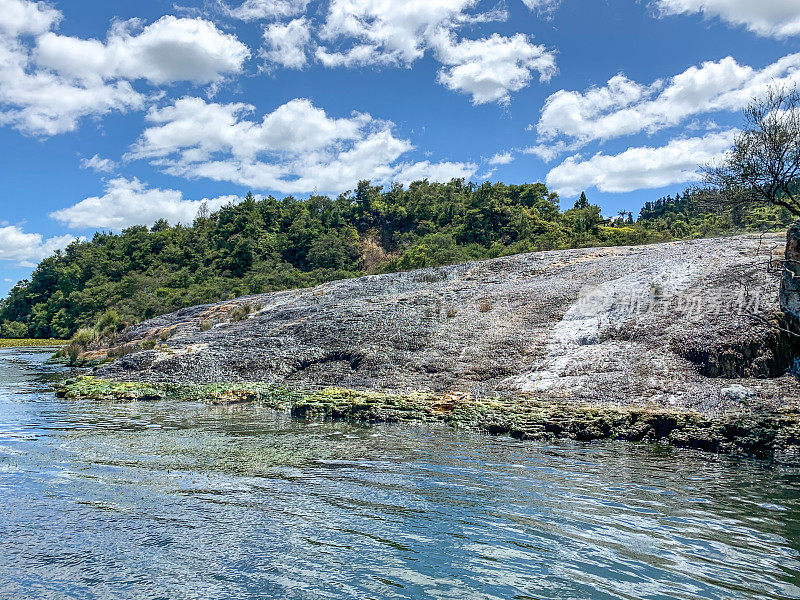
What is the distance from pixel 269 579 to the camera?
231 inches

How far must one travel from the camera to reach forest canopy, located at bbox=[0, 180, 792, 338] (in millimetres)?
66750

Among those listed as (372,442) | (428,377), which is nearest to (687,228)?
(428,377)

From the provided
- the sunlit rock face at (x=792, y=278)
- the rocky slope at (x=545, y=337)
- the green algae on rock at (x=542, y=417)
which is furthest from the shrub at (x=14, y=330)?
the sunlit rock face at (x=792, y=278)

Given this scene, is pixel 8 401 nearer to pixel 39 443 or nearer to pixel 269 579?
pixel 39 443

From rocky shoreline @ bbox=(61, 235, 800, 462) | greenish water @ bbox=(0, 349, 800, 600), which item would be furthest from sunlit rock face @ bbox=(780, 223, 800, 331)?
greenish water @ bbox=(0, 349, 800, 600)

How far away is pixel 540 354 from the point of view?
20250 millimetres

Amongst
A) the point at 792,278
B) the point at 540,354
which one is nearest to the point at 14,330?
the point at 540,354

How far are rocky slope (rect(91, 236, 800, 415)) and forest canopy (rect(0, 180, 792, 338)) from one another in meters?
25.2

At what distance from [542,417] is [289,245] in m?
77.2

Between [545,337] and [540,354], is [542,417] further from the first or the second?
[545,337]

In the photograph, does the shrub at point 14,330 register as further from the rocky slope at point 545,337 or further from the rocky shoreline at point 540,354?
the rocky shoreline at point 540,354

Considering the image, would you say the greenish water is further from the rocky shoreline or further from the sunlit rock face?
the sunlit rock face

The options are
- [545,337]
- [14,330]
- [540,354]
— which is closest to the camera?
[540,354]

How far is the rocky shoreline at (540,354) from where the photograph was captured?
44.8 feet
